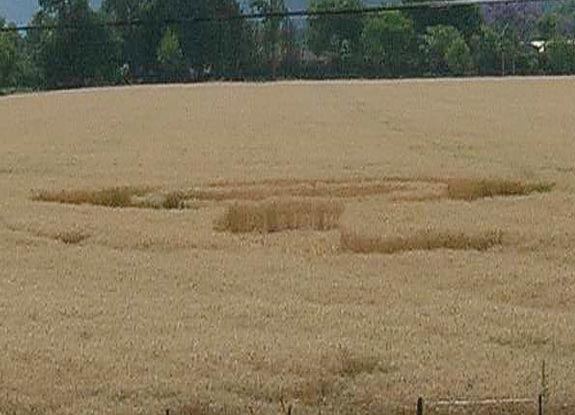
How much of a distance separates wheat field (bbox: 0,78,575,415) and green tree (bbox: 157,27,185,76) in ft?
165

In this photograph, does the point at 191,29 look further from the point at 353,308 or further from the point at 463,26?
the point at 353,308

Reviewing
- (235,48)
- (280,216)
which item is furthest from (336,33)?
(280,216)

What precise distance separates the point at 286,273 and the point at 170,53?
231 ft

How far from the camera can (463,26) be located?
93.4 meters

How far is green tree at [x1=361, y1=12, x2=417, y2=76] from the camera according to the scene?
86.6 metres

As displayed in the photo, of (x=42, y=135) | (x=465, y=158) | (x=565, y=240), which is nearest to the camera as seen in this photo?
(x=565, y=240)

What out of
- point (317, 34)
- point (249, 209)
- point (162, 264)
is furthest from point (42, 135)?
point (317, 34)

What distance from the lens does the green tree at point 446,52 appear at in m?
83.7

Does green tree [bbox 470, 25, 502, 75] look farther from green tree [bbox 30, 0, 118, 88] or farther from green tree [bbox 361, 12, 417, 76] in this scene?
Answer: green tree [bbox 30, 0, 118, 88]

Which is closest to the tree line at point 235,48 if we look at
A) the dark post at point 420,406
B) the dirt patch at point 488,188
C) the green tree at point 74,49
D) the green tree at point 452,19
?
the green tree at point 74,49

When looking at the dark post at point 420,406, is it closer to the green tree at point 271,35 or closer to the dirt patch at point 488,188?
the dirt patch at point 488,188

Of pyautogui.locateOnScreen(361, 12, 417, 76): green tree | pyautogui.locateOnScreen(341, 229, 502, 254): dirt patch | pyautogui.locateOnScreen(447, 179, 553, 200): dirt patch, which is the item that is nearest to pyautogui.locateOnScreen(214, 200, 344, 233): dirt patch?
pyautogui.locateOnScreen(341, 229, 502, 254): dirt patch

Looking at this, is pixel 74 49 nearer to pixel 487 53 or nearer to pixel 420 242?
pixel 487 53

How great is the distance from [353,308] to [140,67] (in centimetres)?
7424
